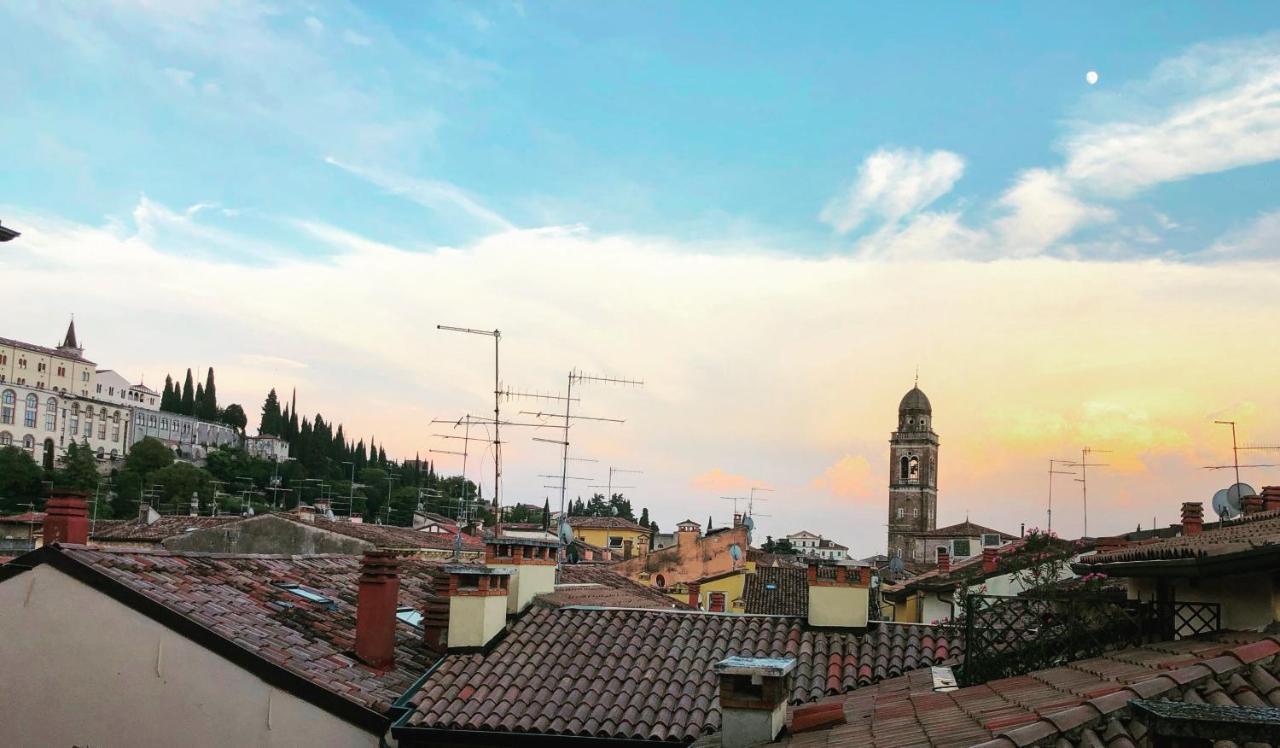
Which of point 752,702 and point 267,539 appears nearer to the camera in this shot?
point 752,702

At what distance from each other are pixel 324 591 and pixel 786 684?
8.10 metres

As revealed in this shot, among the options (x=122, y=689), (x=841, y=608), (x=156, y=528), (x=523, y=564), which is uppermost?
(x=523, y=564)

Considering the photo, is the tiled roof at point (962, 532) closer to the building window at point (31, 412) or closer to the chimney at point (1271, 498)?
the chimney at point (1271, 498)

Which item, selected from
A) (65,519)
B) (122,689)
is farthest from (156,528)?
(122,689)

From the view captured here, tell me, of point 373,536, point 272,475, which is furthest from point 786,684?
point 272,475

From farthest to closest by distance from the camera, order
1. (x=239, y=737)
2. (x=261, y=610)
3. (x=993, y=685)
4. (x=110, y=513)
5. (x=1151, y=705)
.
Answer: (x=110, y=513), (x=261, y=610), (x=239, y=737), (x=993, y=685), (x=1151, y=705)

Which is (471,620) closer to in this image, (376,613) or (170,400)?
(376,613)

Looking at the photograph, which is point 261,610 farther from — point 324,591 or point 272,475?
point 272,475

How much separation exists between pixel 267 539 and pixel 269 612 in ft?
62.0

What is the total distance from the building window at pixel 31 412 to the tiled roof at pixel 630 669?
5074 inches

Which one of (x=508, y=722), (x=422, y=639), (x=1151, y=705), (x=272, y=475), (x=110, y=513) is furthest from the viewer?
(x=272, y=475)

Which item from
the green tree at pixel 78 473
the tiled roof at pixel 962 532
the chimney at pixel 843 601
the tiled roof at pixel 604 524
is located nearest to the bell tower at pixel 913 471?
the tiled roof at pixel 962 532

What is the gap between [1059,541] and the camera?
494 inches

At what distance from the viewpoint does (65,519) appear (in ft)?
41.2
